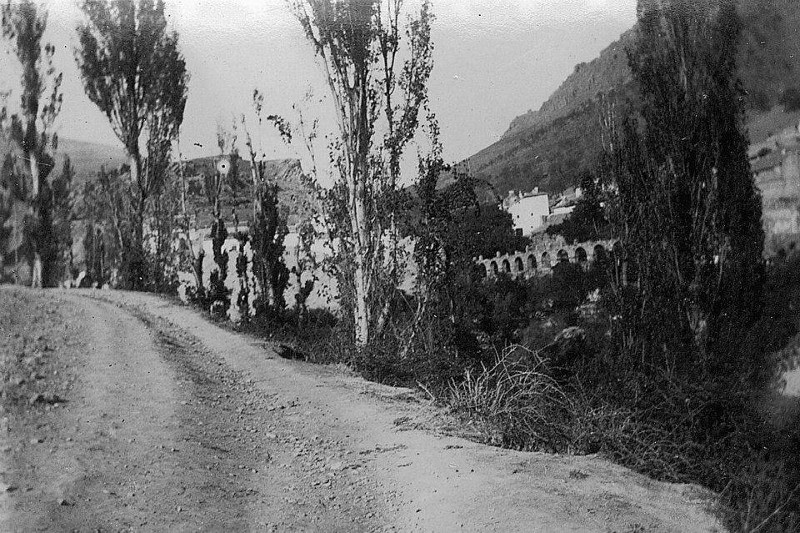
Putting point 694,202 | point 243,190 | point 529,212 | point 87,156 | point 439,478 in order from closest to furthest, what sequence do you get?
1. point 439,478
2. point 87,156
3. point 694,202
4. point 243,190
5. point 529,212

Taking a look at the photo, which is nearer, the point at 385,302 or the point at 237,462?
the point at 237,462

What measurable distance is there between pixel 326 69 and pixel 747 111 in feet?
16.1

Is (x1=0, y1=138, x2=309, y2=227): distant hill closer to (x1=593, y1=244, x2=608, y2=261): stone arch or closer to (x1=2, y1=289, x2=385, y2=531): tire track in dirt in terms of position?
(x1=2, y1=289, x2=385, y2=531): tire track in dirt

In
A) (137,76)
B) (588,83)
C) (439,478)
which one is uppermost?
(588,83)

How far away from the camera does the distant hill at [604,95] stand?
6.30m

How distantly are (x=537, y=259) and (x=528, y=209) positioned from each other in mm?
1350

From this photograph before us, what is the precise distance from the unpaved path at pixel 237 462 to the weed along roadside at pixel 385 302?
0.06 feet

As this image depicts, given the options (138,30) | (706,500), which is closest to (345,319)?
(138,30)

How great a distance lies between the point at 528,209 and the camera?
1667 centimetres

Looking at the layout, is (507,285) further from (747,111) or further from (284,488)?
(284,488)

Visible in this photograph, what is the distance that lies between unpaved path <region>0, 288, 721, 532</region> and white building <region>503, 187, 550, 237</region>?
11.2 meters

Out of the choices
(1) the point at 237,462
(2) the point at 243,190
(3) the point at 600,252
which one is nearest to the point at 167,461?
(1) the point at 237,462

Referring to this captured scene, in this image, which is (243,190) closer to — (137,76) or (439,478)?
(137,76)

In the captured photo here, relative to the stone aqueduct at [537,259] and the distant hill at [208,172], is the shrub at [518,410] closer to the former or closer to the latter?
the distant hill at [208,172]
